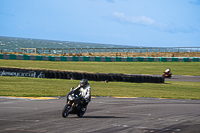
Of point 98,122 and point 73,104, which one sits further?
point 73,104

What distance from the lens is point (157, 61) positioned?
55.5 meters

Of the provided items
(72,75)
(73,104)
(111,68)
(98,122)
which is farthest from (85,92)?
(111,68)

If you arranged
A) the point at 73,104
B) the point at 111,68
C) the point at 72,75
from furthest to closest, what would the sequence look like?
the point at 111,68 < the point at 72,75 < the point at 73,104

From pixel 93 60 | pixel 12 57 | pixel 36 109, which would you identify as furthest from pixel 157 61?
pixel 36 109

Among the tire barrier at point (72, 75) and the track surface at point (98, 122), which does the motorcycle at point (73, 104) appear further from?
the tire barrier at point (72, 75)

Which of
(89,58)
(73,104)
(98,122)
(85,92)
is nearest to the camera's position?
(98,122)

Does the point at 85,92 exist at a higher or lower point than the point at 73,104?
higher

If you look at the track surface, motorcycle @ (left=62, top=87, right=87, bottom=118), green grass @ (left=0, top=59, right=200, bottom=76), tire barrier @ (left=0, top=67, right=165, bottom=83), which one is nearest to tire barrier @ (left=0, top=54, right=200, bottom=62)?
green grass @ (left=0, top=59, right=200, bottom=76)

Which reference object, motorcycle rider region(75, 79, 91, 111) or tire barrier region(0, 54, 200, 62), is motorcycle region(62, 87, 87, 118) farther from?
tire barrier region(0, 54, 200, 62)

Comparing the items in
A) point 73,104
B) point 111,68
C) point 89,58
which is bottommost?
point 111,68

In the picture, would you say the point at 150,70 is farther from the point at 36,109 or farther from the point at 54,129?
the point at 54,129

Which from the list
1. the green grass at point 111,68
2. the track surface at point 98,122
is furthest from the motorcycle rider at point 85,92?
the green grass at point 111,68

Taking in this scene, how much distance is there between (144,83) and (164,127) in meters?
20.0

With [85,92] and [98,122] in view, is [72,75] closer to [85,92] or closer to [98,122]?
[85,92]
